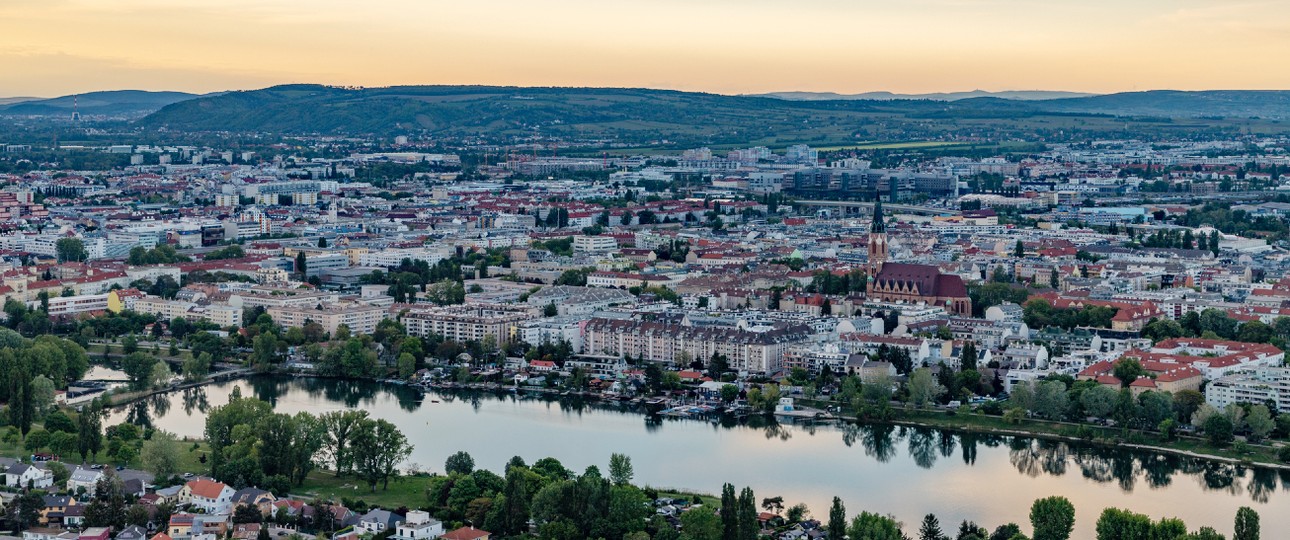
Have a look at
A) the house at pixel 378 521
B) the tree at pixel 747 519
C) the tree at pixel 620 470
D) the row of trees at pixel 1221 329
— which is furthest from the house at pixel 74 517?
the row of trees at pixel 1221 329

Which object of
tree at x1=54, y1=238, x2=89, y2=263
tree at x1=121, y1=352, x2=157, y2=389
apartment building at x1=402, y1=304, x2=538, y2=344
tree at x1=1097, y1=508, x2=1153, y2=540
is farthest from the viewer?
tree at x1=54, y1=238, x2=89, y2=263

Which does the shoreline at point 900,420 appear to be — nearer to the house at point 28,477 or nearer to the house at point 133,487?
the house at point 28,477

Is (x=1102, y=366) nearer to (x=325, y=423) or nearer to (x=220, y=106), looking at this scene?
(x=325, y=423)

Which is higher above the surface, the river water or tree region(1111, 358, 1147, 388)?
tree region(1111, 358, 1147, 388)

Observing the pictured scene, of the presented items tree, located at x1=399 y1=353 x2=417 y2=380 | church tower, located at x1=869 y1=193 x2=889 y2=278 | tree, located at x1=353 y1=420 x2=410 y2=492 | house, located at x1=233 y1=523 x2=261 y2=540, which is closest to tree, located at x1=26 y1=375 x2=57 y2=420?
tree, located at x1=353 y1=420 x2=410 y2=492

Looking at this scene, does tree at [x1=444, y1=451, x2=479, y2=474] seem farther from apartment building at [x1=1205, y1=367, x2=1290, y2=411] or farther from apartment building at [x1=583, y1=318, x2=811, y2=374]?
apartment building at [x1=1205, y1=367, x2=1290, y2=411]

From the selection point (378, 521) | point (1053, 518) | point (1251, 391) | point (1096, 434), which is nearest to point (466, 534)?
point (378, 521)

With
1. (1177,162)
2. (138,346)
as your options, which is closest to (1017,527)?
(138,346)
